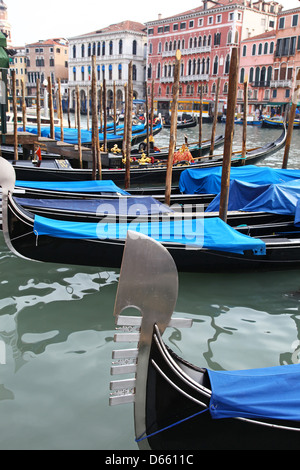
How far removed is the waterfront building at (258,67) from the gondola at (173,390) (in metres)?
24.5

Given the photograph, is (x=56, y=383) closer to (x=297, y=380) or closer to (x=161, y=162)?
(x=297, y=380)

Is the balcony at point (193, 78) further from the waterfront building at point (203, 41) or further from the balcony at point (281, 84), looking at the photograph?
the balcony at point (281, 84)

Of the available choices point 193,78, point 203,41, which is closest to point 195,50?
point 203,41

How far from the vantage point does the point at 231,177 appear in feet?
17.7

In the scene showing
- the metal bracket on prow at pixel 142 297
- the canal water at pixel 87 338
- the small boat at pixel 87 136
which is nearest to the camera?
the metal bracket on prow at pixel 142 297

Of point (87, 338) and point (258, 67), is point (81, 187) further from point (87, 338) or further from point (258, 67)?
point (258, 67)

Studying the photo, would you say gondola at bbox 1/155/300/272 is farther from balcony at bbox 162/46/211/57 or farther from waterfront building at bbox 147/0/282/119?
balcony at bbox 162/46/211/57

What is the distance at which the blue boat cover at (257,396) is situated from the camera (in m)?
1.55

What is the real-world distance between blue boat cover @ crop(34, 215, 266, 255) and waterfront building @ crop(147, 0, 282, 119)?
2308cm

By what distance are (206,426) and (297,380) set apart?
401 mm

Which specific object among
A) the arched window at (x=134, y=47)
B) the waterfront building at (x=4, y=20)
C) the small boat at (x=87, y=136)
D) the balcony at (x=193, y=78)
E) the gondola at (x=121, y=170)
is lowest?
the gondola at (x=121, y=170)

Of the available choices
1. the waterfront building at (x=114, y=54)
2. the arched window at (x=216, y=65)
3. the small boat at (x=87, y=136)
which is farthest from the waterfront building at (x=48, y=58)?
the small boat at (x=87, y=136)

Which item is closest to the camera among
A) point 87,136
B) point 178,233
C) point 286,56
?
point 178,233

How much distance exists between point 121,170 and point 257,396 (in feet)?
21.0
